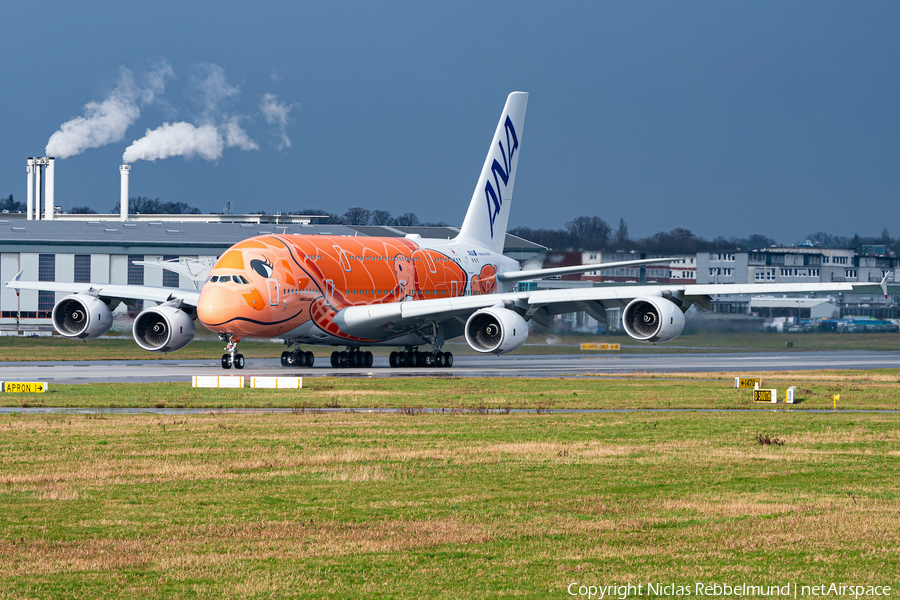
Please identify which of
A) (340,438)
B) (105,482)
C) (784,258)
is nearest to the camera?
(105,482)

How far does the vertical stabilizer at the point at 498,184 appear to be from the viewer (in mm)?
57094

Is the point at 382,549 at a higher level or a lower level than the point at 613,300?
lower

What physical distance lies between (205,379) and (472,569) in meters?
26.2

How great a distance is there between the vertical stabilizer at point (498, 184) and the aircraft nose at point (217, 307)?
17.0m

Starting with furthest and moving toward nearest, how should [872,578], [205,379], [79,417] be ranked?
1. [205,379]
2. [79,417]
3. [872,578]

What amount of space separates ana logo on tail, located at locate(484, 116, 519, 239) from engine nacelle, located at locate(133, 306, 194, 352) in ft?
57.8

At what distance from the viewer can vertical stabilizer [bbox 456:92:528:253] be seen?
57.1 meters

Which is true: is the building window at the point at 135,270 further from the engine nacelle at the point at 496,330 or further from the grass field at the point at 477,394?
the grass field at the point at 477,394

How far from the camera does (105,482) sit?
1661cm

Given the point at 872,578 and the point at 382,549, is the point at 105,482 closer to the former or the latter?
the point at 382,549

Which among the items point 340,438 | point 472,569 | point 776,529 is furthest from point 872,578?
point 340,438

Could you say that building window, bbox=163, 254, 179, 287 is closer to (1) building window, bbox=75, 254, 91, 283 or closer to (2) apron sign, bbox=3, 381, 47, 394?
(1) building window, bbox=75, 254, 91, 283

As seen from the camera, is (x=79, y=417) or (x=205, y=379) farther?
(x=205, y=379)

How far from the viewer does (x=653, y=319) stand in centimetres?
4359
